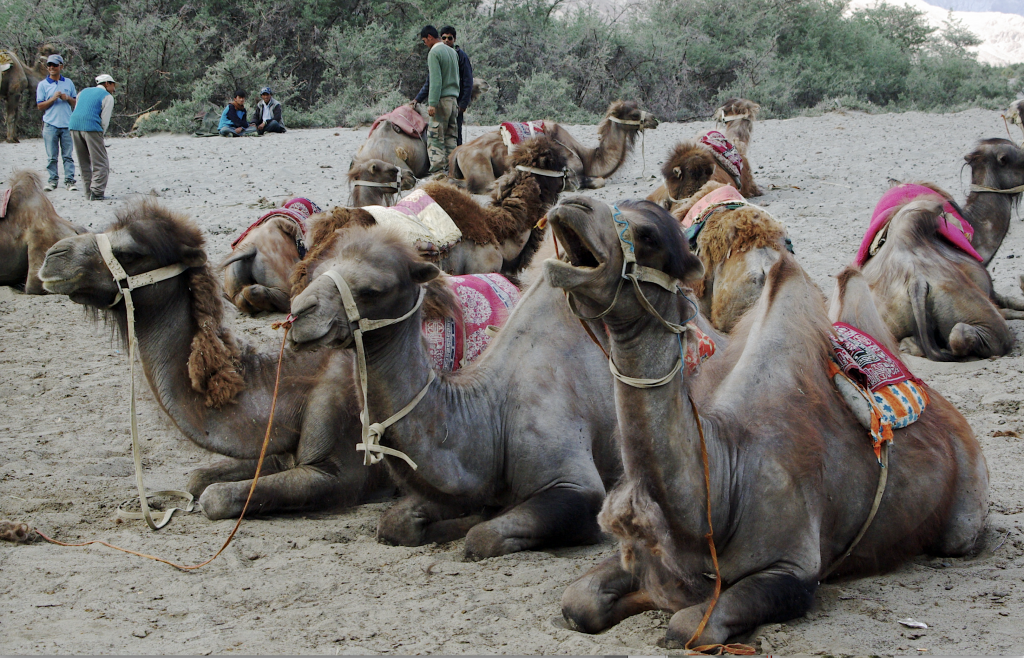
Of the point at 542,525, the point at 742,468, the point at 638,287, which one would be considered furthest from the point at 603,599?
the point at 638,287

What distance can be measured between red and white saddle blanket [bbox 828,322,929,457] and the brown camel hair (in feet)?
9.77

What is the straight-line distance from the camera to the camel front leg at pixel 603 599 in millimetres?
3215

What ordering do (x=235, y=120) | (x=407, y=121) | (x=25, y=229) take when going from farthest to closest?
(x=235, y=120) < (x=407, y=121) < (x=25, y=229)

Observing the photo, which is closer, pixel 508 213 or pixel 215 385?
pixel 215 385

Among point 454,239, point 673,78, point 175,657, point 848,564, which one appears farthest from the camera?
point 673,78

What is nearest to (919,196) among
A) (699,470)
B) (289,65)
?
(699,470)

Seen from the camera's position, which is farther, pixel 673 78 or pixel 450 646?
pixel 673 78

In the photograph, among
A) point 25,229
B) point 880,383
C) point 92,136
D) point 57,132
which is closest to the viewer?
point 880,383

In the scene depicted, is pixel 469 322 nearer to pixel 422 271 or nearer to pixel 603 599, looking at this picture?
pixel 422 271

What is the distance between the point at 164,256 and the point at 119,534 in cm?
139

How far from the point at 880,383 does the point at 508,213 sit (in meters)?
4.14

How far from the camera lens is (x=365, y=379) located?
151 inches

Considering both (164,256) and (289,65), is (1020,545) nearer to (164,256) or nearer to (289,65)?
(164,256)

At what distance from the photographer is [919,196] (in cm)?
779
